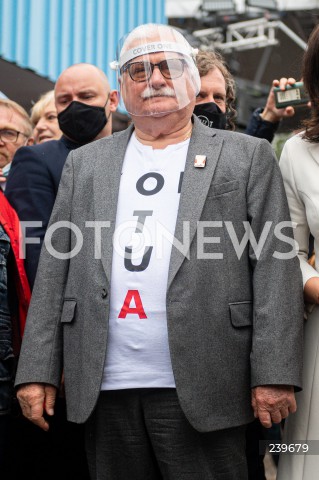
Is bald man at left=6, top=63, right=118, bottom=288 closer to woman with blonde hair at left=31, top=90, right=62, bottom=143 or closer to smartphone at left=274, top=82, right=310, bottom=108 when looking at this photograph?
woman with blonde hair at left=31, top=90, right=62, bottom=143

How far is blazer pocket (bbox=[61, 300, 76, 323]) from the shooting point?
2.47 m

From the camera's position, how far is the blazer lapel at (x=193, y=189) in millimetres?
2363

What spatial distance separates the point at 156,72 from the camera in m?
2.63

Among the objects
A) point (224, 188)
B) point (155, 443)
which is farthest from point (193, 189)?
point (155, 443)

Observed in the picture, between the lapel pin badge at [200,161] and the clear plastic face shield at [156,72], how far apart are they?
228 mm

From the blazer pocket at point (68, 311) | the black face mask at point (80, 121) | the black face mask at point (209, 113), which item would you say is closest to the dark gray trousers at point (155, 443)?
the blazer pocket at point (68, 311)

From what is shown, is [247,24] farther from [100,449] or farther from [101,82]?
[100,449]

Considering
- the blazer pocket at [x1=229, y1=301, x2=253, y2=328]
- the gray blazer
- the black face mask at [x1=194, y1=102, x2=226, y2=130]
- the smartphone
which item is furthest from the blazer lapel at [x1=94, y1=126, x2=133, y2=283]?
the smartphone

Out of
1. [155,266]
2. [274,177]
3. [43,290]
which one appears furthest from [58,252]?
[274,177]

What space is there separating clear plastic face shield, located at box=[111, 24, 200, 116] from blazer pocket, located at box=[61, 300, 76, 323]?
2.42ft

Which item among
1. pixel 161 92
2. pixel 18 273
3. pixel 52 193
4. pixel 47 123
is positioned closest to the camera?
pixel 161 92

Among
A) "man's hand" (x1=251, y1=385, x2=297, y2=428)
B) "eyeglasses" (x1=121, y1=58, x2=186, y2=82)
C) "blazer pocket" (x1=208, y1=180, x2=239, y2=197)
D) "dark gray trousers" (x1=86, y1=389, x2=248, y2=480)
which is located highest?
"eyeglasses" (x1=121, y1=58, x2=186, y2=82)

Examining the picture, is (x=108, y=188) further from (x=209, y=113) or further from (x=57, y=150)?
(x=209, y=113)

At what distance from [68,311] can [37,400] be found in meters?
0.32
